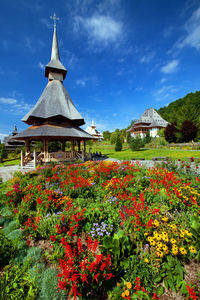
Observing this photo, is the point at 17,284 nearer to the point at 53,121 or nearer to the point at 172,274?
the point at 172,274

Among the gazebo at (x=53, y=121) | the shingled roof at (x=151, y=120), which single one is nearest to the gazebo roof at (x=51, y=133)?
the gazebo at (x=53, y=121)

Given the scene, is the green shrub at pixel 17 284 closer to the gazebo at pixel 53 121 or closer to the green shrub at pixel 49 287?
the green shrub at pixel 49 287

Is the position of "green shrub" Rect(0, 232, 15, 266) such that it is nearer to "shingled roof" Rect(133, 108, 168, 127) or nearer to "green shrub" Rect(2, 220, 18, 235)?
"green shrub" Rect(2, 220, 18, 235)

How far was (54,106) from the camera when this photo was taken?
1370 cm

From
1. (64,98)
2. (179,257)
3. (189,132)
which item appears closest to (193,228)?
(179,257)

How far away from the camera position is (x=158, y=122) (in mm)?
48000

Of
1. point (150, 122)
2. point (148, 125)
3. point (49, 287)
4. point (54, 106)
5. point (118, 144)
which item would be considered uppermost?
point (150, 122)

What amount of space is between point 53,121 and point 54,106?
5.76ft

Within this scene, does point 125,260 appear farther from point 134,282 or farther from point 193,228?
point 193,228

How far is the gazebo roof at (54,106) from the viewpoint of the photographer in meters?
12.9

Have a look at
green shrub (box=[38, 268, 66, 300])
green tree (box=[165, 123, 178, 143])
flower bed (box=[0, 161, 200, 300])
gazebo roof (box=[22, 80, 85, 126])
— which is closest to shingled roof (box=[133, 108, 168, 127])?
green tree (box=[165, 123, 178, 143])

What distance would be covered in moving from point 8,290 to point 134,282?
1.95m

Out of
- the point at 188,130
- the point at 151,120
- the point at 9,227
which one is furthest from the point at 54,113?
the point at 151,120

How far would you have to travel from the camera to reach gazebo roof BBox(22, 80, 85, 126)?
12.9 meters
